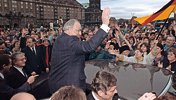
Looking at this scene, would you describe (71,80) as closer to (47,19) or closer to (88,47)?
(88,47)

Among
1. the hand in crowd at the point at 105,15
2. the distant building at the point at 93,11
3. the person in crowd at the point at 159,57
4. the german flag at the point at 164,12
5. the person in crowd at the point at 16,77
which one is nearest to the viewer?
the hand in crowd at the point at 105,15

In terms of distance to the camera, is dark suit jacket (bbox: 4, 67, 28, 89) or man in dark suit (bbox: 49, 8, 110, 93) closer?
man in dark suit (bbox: 49, 8, 110, 93)

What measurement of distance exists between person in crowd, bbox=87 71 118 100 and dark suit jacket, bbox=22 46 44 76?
4.77m

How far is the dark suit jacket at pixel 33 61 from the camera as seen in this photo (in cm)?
800

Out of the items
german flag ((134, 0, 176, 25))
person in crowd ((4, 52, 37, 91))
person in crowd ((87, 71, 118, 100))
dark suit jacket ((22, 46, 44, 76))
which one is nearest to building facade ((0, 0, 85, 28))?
german flag ((134, 0, 176, 25))

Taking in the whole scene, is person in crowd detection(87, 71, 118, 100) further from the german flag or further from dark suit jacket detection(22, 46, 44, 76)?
the german flag

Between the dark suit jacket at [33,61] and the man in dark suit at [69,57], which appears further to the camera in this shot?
the dark suit jacket at [33,61]

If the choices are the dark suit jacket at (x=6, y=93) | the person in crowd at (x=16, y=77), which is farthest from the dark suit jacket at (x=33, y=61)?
the dark suit jacket at (x=6, y=93)

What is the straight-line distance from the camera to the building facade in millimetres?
92562

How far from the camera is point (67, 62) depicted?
380 cm

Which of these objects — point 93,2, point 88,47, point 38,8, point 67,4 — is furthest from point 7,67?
point 67,4

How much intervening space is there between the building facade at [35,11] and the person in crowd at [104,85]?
7314 centimetres

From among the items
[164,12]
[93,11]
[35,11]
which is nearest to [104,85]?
[164,12]

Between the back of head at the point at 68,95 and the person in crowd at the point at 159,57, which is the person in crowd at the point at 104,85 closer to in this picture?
the back of head at the point at 68,95
